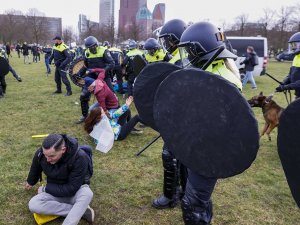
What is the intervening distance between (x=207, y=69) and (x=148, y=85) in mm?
672

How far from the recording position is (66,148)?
3033mm

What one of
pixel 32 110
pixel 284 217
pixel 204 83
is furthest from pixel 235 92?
pixel 32 110

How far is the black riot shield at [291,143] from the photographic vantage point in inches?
46.3

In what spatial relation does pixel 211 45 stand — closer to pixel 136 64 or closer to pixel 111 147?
pixel 111 147

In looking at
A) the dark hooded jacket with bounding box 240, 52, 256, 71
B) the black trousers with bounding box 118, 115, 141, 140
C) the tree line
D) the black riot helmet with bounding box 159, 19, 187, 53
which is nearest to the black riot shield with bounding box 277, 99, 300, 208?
the black riot helmet with bounding box 159, 19, 187, 53

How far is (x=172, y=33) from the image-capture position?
12.7ft

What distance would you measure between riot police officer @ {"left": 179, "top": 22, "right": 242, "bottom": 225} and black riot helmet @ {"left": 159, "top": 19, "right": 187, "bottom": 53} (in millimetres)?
1446

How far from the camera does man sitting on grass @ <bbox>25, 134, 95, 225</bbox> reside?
3011 mm

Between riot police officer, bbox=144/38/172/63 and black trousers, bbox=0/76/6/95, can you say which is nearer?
riot police officer, bbox=144/38/172/63

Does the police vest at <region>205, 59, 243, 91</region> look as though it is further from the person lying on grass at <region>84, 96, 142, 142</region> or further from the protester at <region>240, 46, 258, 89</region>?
the protester at <region>240, 46, 258, 89</region>

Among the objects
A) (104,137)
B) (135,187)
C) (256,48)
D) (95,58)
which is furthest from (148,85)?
(256,48)

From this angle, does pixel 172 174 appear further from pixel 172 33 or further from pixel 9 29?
pixel 9 29

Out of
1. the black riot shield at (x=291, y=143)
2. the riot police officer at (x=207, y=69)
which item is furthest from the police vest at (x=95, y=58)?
the black riot shield at (x=291, y=143)

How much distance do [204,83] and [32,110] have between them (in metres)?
6.97
